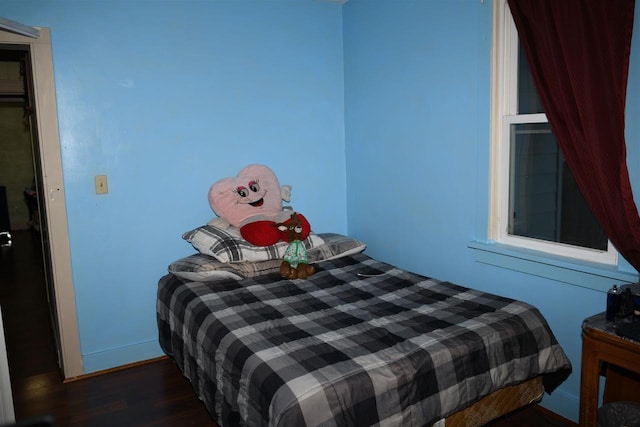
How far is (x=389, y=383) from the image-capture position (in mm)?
1666

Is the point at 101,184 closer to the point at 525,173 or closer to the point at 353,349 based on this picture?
the point at 353,349

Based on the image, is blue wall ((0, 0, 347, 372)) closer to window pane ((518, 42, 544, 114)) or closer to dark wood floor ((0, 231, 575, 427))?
dark wood floor ((0, 231, 575, 427))

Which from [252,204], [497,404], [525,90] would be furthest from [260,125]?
[497,404]

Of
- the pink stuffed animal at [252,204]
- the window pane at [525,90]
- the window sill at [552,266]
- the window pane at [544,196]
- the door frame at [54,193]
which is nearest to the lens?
the window sill at [552,266]

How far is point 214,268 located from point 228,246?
0.53ft

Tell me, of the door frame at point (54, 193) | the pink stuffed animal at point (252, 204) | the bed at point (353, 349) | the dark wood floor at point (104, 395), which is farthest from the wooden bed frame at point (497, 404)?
the door frame at point (54, 193)

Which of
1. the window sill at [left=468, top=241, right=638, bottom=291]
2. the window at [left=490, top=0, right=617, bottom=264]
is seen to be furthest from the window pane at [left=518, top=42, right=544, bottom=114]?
the window sill at [left=468, top=241, right=638, bottom=291]

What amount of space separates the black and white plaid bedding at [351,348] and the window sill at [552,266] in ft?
0.71

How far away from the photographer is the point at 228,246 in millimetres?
Answer: 2789

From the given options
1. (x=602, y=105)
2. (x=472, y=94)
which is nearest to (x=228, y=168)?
(x=472, y=94)

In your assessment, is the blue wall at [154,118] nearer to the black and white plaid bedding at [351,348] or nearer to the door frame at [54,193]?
the door frame at [54,193]

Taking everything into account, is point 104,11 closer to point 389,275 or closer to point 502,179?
point 389,275

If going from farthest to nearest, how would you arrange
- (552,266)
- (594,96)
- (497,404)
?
(552,266) < (497,404) < (594,96)

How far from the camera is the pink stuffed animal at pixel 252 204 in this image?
2.92 meters
